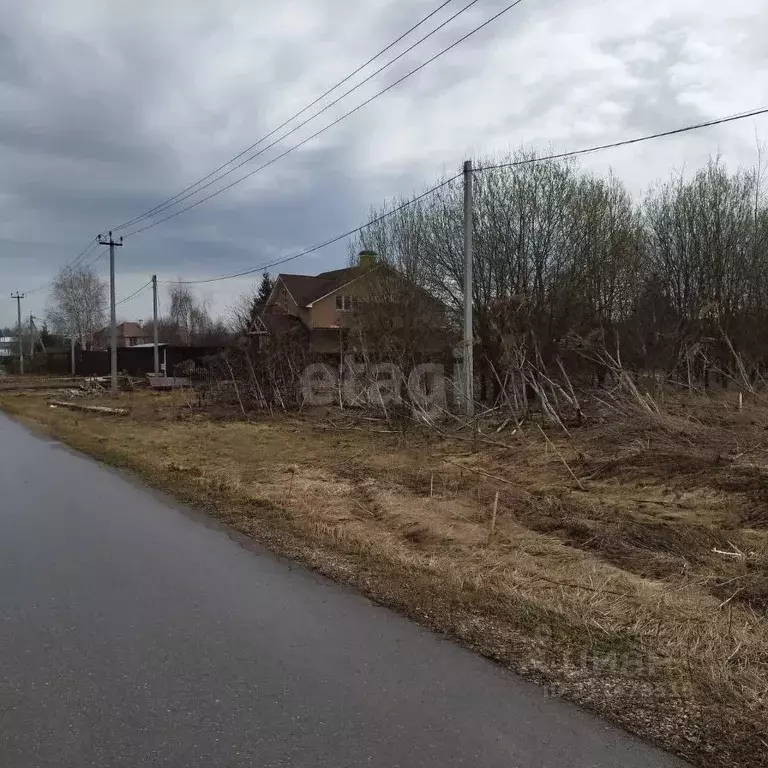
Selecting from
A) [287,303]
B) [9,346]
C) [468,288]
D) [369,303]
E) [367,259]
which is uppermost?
[287,303]

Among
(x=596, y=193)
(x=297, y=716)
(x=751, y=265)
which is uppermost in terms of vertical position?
(x=596, y=193)

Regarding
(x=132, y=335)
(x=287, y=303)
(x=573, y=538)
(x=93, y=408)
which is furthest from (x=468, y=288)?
(x=132, y=335)

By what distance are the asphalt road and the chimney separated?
17660mm

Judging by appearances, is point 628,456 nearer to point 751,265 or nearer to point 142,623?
point 142,623

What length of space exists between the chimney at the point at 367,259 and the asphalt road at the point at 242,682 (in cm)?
1766

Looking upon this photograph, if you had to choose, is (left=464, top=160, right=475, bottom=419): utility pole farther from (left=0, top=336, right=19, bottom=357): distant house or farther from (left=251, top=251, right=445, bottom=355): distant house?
(left=0, top=336, right=19, bottom=357): distant house

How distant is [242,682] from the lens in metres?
3.53

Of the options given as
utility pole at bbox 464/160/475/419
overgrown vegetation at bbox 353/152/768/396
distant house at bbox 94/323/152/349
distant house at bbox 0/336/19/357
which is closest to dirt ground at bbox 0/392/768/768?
utility pole at bbox 464/160/475/419

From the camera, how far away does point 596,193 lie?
20797mm

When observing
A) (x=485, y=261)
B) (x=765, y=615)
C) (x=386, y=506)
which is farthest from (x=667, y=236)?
(x=765, y=615)

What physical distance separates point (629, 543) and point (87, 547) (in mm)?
5166

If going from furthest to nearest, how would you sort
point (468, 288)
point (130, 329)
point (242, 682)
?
point (130, 329)
point (468, 288)
point (242, 682)

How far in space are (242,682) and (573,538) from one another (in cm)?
389

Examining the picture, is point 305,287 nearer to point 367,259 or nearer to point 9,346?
point 367,259
